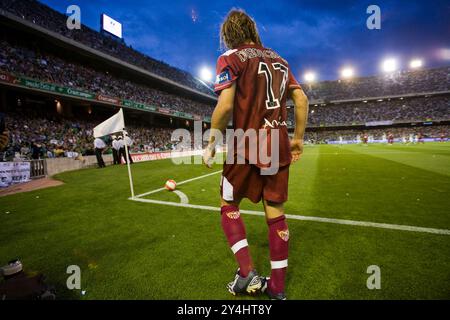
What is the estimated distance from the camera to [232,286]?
194 cm

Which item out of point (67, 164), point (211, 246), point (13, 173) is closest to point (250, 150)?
point (211, 246)

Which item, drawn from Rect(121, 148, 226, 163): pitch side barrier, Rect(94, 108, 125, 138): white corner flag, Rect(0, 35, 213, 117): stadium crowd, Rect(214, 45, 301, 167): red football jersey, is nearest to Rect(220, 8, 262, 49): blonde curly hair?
Rect(214, 45, 301, 167): red football jersey

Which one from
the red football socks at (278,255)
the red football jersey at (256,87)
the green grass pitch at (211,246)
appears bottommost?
the green grass pitch at (211,246)

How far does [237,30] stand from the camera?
2.00m

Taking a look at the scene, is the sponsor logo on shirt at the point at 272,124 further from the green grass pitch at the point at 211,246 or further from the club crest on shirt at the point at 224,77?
the green grass pitch at the point at 211,246

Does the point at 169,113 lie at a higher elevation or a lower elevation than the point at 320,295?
higher

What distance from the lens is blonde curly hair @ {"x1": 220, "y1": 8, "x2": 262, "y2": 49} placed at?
6.58 feet

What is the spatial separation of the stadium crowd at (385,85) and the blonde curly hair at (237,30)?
2787 inches

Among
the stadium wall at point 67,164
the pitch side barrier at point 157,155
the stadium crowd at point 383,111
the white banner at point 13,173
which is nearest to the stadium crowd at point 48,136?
the stadium wall at point 67,164

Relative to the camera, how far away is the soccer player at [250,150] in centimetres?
182

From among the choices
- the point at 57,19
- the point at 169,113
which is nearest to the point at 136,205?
the point at 57,19

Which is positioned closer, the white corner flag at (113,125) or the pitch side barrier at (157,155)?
the white corner flag at (113,125)

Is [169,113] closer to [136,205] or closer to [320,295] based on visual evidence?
[136,205]
